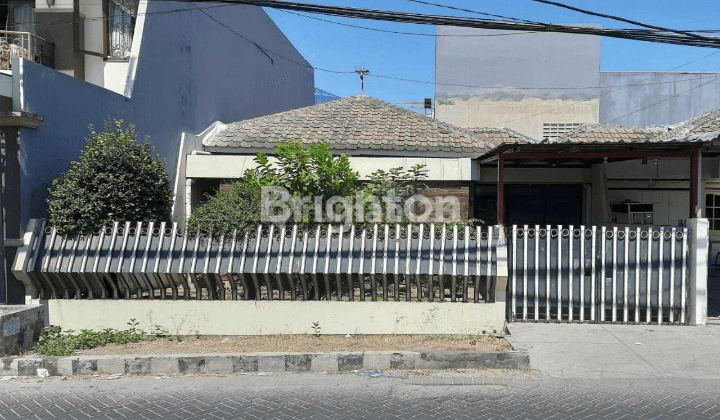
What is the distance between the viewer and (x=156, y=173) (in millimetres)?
8422

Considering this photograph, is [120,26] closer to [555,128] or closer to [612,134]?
[612,134]

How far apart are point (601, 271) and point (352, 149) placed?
5.46m

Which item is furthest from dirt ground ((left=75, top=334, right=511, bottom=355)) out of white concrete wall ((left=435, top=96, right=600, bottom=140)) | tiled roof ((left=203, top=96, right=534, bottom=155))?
white concrete wall ((left=435, top=96, right=600, bottom=140))

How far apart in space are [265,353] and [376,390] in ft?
4.83

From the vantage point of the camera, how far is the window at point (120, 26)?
13070mm

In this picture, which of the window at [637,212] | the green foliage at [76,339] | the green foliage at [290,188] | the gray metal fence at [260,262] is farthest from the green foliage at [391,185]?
the window at [637,212]

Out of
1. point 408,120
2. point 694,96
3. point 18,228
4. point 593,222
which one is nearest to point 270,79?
point 408,120

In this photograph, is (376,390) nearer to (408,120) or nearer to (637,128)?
(408,120)

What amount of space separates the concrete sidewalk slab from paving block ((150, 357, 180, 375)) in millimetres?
4040

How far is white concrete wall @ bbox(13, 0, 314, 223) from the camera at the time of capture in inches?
313

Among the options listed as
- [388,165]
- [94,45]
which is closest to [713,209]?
[388,165]

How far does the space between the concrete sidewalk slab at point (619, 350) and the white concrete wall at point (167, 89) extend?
7.03 metres

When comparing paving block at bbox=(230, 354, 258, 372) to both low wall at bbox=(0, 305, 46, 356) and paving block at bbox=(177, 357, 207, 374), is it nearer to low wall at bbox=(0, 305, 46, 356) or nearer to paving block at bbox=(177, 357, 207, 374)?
paving block at bbox=(177, 357, 207, 374)

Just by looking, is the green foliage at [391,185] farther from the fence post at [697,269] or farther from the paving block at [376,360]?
the fence post at [697,269]
